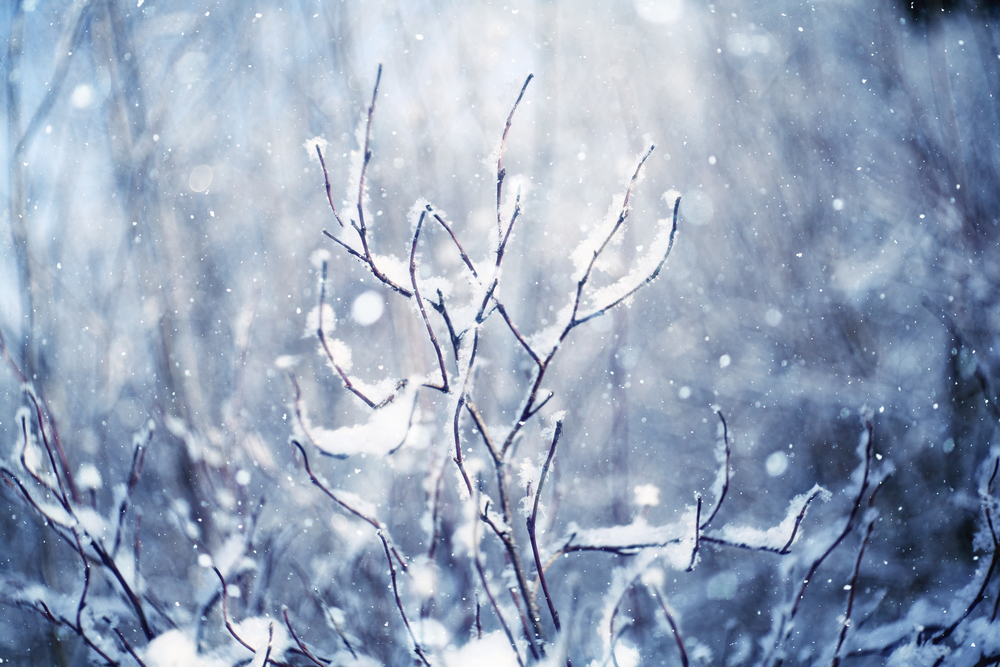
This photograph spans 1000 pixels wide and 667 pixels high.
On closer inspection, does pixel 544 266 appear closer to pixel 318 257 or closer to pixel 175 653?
pixel 318 257

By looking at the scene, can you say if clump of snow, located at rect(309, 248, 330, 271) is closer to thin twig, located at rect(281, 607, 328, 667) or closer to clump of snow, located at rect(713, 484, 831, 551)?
thin twig, located at rect(281, 607, 328, 667)

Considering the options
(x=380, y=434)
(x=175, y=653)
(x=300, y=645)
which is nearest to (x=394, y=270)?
(x=380, y=434)

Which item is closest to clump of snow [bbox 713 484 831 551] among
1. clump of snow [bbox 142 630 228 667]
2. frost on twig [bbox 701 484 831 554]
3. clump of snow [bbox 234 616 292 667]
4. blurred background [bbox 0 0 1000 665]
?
frost on twig [bbox 701 484 831 554]

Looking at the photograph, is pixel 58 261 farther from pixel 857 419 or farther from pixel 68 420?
pixel 857 419

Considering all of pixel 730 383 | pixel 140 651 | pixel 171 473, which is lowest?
pixel 140 651

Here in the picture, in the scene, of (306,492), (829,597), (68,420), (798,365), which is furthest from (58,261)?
(829,597)

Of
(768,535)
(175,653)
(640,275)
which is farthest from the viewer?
(175,653)

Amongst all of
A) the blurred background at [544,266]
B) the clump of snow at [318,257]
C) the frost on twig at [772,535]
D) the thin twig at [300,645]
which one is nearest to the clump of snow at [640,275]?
the blurred background at [544,266]

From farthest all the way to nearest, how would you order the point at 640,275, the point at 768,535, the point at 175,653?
the point at 175,653, the point at 768,535, the point at 640,275
